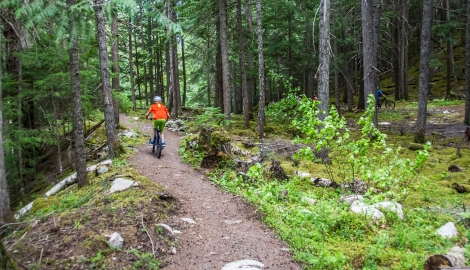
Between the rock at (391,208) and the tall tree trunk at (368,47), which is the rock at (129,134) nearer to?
the tall tree trunk at (368,47)

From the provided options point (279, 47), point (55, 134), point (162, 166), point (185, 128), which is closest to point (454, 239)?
point (162, 166)

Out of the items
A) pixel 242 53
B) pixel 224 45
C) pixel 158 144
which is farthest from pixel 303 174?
pixel 242 53

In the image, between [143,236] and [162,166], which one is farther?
[162,166]

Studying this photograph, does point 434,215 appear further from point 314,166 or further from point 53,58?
→ point 53,58

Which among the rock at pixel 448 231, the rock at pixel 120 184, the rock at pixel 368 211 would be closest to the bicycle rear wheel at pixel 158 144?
the rock at pixel 120 184

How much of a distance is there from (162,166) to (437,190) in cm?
775

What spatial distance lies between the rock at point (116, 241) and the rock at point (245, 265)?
1.45 meters

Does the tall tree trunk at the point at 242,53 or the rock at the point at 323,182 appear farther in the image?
the tall tree trunk at the point at 242,53

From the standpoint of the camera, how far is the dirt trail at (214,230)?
4139mm

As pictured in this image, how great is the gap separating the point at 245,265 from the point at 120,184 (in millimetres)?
3666

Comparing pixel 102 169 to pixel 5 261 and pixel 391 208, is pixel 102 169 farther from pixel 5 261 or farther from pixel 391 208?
pixel 391 208

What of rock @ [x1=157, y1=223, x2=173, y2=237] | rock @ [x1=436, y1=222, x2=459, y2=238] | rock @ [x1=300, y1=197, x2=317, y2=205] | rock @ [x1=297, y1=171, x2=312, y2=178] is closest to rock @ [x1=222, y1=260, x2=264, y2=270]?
rock @ [x1=157, y1=223, x2=173, y2=237]

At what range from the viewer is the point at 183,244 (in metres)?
4.52

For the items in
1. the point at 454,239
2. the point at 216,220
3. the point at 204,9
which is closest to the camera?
the point at 454,239
